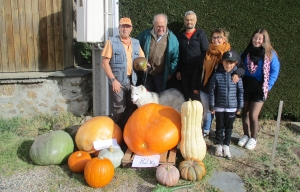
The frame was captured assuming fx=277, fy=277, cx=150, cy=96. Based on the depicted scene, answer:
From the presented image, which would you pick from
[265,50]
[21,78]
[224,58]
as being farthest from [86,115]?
[265,50]

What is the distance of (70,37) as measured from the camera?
605 cm

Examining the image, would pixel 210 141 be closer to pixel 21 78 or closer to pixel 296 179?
pixel 296 179

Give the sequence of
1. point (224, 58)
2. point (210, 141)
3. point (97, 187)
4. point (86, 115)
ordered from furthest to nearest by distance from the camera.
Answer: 1. point (86, 115)
2. point (210, 141)
3. point (224, 58)
4. point (97, 187)

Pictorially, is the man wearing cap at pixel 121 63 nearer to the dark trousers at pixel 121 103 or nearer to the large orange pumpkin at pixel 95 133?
the dark trousers at pixel 121 103

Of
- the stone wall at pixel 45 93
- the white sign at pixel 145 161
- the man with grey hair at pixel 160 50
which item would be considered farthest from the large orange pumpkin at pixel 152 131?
the stone wall at pixel 45 93

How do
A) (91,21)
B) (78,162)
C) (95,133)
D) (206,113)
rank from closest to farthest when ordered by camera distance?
(78,162)
(95,133)
(206,113)
(91,21)

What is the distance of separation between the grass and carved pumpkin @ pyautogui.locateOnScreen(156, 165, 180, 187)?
0.13 meters

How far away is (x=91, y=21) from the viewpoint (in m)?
4.86

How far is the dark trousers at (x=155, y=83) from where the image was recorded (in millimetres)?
4914

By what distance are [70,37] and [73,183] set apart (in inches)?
142

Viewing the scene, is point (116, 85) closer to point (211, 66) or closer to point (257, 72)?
point (211, 66)

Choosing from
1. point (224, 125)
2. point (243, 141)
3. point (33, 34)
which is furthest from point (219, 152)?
point (33, 34)

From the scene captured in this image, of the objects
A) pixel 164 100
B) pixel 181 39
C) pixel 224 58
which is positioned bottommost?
pixel 164 100

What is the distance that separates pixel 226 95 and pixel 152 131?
1208mm
